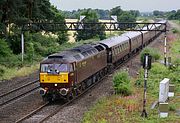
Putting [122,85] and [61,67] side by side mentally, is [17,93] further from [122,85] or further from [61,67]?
[122,85]

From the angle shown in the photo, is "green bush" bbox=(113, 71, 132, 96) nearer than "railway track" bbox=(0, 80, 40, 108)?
No

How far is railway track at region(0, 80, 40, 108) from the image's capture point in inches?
974

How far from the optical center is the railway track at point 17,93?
24.8 meters

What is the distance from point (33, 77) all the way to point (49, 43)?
24961 millimetres

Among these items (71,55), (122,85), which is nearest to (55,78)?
(71,55)

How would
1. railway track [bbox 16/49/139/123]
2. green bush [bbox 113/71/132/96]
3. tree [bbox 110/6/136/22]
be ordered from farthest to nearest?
tree [bbox 110/6/136/22] < green bush [bbox 113/71/132/96] < railway track [bbox 16/49/139/123]

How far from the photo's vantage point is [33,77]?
113 ft

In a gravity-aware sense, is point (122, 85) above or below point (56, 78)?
below

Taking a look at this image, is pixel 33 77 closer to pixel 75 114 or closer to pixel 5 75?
pixel 5 75

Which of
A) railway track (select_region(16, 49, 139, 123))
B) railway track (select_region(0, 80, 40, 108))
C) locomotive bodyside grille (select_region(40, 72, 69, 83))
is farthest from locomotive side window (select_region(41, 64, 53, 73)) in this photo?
railway track (select_region(0, 80, 40, 108))

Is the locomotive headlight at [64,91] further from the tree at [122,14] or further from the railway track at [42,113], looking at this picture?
the tree at [122,14]

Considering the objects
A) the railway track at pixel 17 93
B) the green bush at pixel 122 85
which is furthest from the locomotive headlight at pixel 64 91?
the green bush at pixel 122 85

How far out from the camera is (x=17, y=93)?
27047 mm

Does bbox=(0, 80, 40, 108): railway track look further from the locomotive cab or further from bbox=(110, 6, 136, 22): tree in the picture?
bbox=(110, 6, 136, 22): tree
